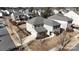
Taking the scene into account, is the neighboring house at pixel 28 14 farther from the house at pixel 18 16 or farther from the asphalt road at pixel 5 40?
the asphalt road at pixel 5 40

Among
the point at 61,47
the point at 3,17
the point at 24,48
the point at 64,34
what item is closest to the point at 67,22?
the point at 64,34

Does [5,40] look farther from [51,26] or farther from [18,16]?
[51,26]

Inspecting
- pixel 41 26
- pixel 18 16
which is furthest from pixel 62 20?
pixel 18 16

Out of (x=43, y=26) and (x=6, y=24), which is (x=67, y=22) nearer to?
(x=43, y=26)

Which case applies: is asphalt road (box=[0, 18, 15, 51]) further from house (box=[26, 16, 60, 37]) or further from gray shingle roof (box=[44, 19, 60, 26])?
gray shingle roof (box=[44, 19, 60, 26])

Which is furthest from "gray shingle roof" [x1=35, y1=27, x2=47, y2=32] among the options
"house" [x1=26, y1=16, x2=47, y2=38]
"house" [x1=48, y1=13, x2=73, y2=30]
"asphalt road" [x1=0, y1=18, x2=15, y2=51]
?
"asphalt road" [x1=0, y1=18, x2=15, y2=51]

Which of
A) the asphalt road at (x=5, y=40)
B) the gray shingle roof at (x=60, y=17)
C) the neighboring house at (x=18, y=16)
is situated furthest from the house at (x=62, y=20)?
the asphalt road at (x=5, y=40)

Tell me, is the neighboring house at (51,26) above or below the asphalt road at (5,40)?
above
